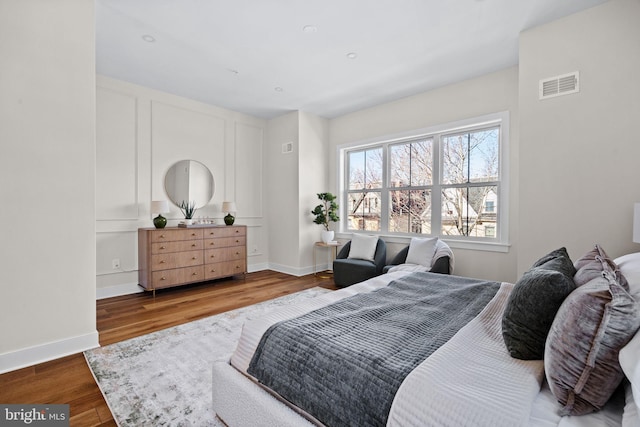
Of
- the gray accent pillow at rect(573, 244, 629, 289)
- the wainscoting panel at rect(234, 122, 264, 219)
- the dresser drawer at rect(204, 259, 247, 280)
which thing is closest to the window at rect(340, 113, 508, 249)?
the wainscoting panel at rect(234, 122, 264, 219)

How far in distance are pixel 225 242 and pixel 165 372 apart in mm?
2633

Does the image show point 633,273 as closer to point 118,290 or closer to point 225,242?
point 225,242

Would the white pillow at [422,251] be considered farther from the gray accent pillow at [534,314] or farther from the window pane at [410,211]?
the gray accent pillow at [534,314]

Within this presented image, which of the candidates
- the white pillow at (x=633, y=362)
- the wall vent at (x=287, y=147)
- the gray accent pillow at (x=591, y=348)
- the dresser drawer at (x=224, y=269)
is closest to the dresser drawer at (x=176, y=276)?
the dresser drawer at (x=224, y=269)

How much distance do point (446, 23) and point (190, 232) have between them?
3874mm

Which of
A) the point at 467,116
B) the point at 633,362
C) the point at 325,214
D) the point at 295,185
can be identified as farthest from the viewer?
the point at 325,214

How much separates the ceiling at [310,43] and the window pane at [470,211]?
1.49 metres

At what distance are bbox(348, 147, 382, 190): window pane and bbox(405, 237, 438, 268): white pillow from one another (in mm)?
1349

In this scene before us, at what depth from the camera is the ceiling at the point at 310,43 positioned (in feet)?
8.39

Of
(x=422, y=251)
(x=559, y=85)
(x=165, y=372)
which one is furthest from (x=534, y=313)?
(x=422, y=251)

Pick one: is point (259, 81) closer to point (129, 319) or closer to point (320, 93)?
point (320, 93)

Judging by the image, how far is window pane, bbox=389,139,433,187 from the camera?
4.46m

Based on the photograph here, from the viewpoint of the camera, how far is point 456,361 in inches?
43.4

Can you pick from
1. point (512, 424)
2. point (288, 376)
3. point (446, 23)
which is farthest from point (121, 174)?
A: point (512, 424)
